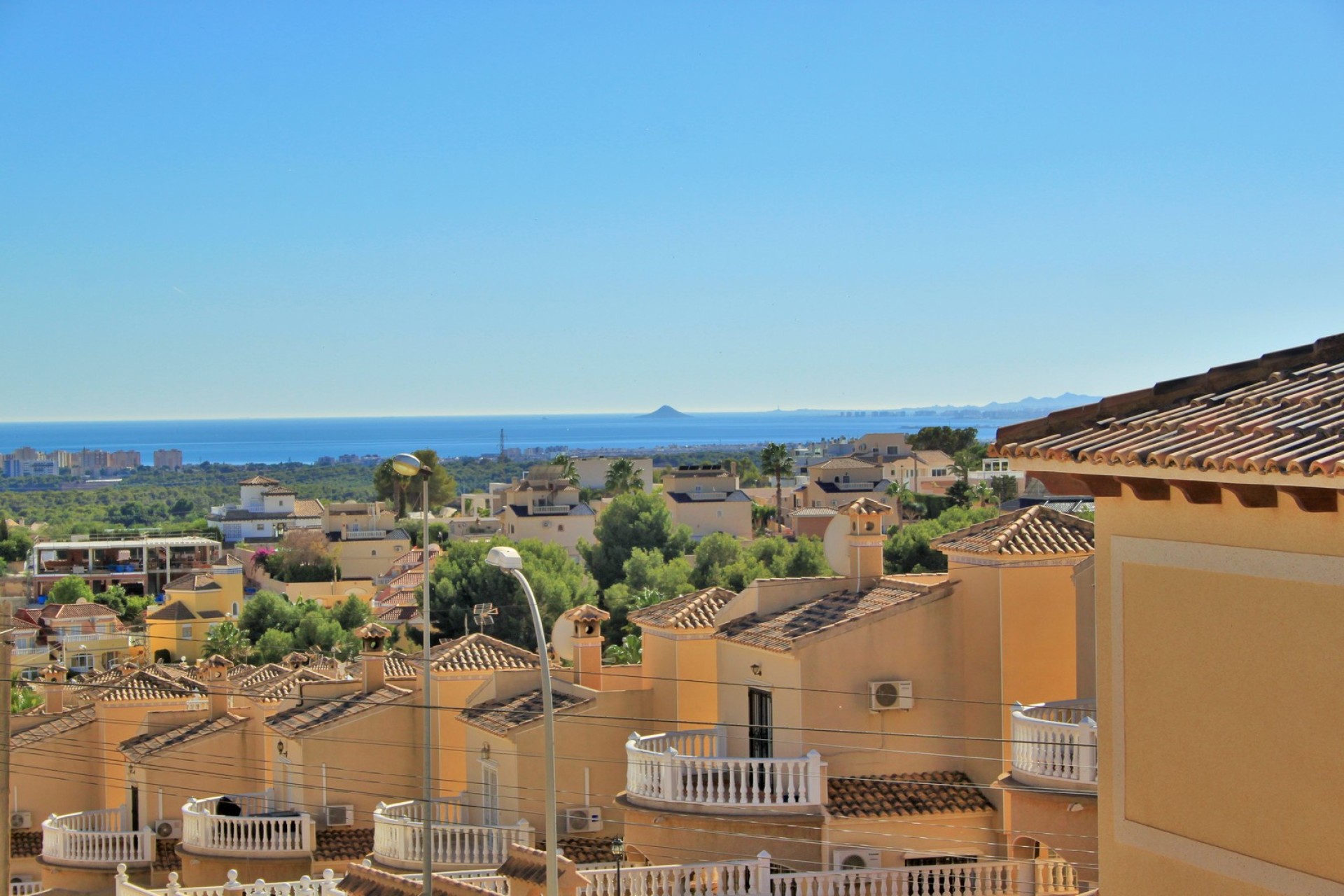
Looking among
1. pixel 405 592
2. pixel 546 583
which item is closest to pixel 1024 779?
pixel 546 583

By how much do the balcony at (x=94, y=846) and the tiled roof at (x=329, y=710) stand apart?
3.46 meters

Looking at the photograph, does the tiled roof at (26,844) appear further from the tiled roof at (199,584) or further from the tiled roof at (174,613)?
the tiled roof at (199,584)

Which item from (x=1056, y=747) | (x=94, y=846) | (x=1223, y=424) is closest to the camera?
(x=1223, y=424)

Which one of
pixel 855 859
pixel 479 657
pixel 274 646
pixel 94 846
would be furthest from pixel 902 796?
pixel 274 646

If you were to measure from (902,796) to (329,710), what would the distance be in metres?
11.0

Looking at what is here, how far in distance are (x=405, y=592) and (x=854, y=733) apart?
64.7 m

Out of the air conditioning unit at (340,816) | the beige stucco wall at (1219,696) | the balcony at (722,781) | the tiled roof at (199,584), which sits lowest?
the tiled roof at (199,584)

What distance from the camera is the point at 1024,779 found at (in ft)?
48.2

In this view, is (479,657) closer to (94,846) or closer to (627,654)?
(94,846)

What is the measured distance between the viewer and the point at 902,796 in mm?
16984

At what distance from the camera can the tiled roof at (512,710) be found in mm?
19797

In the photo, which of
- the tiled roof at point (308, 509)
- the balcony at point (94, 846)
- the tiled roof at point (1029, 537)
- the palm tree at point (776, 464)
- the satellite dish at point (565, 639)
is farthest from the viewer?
the tiled roof at point (308, 509)

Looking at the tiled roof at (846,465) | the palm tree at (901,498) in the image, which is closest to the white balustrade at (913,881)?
the palm tree at (901,498)

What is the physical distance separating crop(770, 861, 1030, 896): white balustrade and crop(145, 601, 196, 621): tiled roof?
68.7 metres
